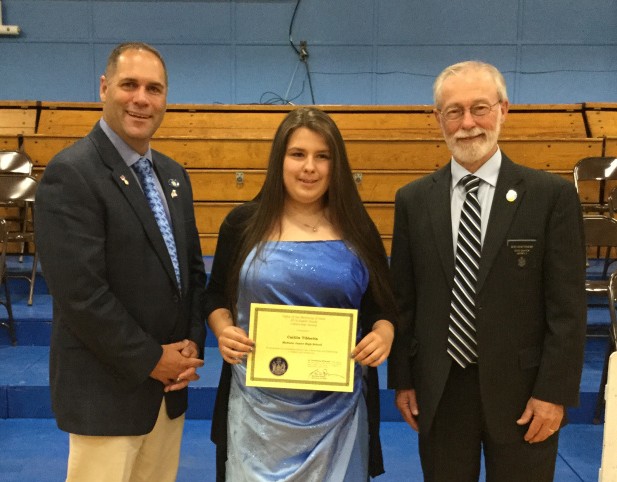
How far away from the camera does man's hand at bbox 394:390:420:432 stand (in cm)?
185

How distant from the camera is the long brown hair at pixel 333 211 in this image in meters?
1.75

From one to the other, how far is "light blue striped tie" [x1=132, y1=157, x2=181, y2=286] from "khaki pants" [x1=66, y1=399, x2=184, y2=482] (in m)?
0.48

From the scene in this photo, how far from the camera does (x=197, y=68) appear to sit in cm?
842

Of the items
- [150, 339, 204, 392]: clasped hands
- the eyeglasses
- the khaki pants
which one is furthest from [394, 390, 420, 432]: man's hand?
the eyeglasses

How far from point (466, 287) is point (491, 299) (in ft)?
0.25

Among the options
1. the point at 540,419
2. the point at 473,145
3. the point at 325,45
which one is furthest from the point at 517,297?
the point at 325,45

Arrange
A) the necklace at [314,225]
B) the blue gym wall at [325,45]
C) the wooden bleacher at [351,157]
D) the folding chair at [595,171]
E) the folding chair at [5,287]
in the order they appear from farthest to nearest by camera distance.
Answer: the blue gym wall at [325,45] < the wooden bleacher at [351,157] < the folding chair at [595,171] < the folding chair at [5,287] < the necklace at [314,225]

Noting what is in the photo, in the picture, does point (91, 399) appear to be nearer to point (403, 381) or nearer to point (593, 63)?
point (403, 381)

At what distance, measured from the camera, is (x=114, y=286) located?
165cm

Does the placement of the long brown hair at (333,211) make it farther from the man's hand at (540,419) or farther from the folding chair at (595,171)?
the folding chair at (595,171)

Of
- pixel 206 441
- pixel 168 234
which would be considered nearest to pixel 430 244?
pixel 168 234

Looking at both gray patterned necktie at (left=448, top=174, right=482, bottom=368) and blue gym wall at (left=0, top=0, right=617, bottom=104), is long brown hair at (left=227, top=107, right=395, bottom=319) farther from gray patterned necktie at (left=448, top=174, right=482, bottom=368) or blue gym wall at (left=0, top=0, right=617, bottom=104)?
blue gym wall at (left=0, top=0, right=617, bottom=104)

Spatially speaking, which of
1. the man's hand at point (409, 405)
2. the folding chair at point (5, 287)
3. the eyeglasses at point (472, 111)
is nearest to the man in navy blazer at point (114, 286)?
the man's hand at point (409, 405)

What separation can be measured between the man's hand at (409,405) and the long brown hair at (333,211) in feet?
0.90
